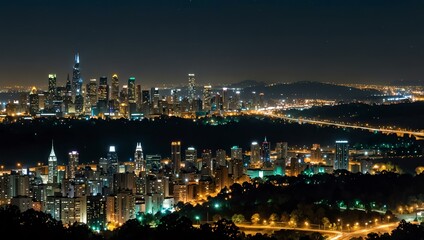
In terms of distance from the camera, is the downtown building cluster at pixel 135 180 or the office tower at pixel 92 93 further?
the office tower at pixel 92 93

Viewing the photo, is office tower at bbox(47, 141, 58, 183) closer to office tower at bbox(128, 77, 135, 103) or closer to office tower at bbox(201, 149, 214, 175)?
office tower at bbox(201, 149, 214, 175)

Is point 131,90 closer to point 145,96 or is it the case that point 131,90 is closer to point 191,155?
point 145,96

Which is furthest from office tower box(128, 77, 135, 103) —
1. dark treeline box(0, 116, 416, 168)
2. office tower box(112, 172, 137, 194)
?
office tower box(112, 172, 137, 194)

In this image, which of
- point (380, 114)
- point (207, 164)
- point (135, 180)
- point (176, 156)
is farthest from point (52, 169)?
point (380, 114)

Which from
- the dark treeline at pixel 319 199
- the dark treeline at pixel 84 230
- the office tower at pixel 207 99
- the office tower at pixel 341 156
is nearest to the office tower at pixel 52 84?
the office tower at pixel 207 99

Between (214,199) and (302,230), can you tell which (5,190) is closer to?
(214,199)

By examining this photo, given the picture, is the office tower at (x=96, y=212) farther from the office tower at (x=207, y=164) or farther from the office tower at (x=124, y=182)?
the office tower at (x=207, y=164)

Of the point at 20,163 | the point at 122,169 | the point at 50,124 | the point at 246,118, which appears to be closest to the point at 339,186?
the point at 122,169
